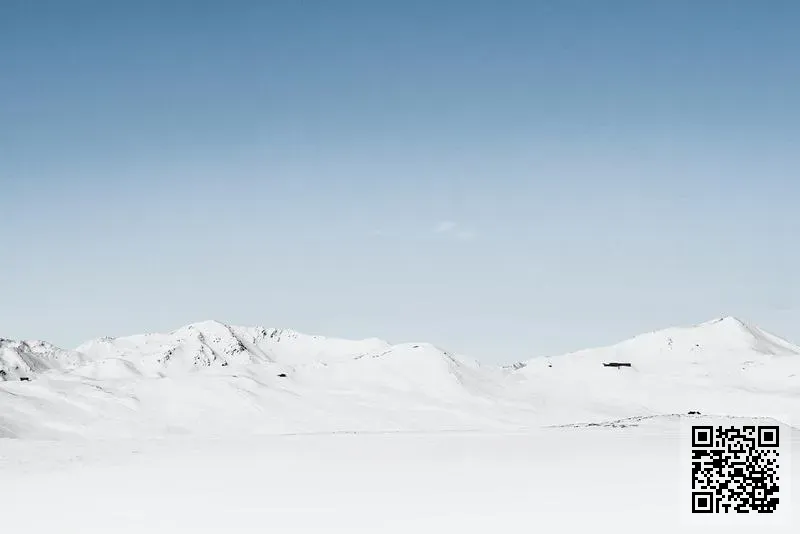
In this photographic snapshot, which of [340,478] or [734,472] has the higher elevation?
[734,472]

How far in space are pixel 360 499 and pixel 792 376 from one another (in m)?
84.7

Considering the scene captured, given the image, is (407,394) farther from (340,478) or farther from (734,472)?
(734,472)

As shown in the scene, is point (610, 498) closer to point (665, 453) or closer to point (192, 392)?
point (665, 453)

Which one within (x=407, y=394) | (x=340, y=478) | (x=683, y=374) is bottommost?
(x=340, y=478)

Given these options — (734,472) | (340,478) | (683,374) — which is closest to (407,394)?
(683,374)

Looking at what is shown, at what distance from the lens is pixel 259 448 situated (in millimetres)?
24797

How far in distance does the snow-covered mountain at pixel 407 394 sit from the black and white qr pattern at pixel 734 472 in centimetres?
4925

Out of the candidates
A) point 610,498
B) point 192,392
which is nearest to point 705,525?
point 610,498

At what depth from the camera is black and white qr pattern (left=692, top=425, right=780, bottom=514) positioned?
13.8 meters

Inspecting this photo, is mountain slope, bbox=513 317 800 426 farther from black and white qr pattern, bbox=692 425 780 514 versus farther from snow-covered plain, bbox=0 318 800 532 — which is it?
black and white qr pattern, bbox=692 425 780 514

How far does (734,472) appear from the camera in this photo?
1455cm

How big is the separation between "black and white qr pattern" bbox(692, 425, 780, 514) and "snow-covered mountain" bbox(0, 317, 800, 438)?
49.2m

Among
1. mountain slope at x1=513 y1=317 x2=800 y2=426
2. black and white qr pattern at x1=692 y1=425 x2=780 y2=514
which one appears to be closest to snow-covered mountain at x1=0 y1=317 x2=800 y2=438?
mountain slope at x1=513 y1=317 x2=800 y2=426

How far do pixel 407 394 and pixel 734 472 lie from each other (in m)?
67.4
